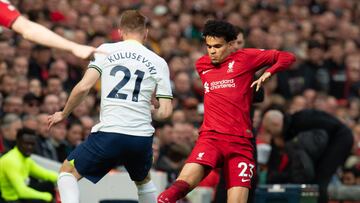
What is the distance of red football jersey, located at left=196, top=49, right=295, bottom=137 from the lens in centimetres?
1034

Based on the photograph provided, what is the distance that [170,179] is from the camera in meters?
15.0

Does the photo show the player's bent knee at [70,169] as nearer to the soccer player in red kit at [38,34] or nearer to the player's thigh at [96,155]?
the player's thigh at [96,155]

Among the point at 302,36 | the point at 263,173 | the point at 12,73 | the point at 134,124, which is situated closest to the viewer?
the point at 134,124

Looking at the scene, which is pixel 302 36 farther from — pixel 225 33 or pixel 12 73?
pixel 225 33

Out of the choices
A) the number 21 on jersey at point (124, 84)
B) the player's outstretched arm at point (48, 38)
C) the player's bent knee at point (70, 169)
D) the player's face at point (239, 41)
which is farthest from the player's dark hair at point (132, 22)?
the player's outstretched arm at point (48, 38)

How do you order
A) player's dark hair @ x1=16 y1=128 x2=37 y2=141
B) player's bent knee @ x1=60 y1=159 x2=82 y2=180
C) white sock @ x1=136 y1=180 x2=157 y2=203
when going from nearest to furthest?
player's bent knee @ x1=60 y1=159 x2=82 y2=180
white sock @ x1=136 y1=180 x2=157 y2=203
player's dark hair @ x1=16 y1=128 x2=37 y2=141

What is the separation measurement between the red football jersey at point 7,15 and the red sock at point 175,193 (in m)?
2.75

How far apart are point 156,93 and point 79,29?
939 cm

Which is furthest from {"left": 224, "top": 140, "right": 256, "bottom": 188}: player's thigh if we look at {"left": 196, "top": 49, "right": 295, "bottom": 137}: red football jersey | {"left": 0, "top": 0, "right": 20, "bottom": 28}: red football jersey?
{"left": 0, "top": 0, "right": 20, "bottom": 28}: red football jersey

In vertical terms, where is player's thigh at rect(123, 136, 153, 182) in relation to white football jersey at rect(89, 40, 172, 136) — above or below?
below

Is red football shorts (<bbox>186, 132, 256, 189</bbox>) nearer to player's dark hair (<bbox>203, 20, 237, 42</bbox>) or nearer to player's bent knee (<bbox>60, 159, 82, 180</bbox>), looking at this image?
player's dark hair (<bbox>203, 20, 237, 42</bbox>)

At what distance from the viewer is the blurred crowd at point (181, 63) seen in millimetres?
15656

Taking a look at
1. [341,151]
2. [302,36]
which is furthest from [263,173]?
[302,36]

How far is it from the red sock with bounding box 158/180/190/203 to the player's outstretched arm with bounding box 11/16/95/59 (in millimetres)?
2751
